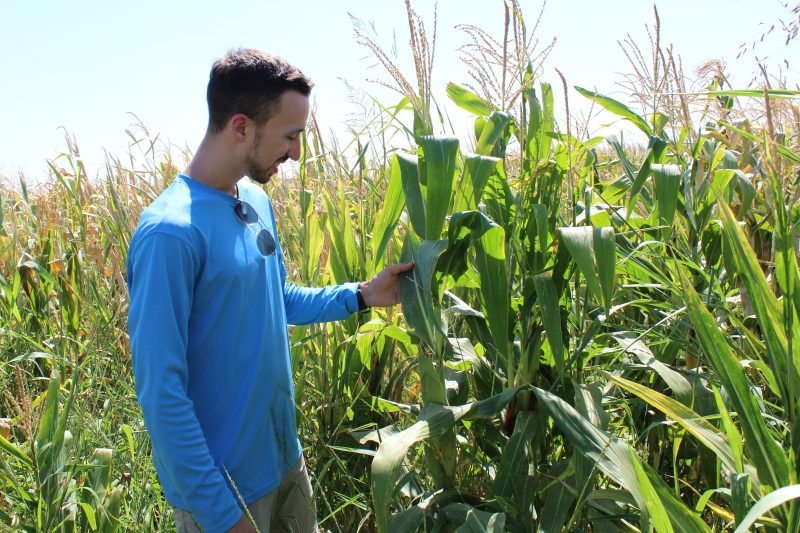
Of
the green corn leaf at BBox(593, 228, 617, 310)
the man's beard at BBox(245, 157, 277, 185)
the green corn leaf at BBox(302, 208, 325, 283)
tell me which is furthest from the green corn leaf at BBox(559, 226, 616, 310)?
the green corn leaf at BBox(302, 208, 325, 283)

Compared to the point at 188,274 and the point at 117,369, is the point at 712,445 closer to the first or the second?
the point at 188,274

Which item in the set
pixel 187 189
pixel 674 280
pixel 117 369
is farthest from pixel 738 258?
pixel 117 369

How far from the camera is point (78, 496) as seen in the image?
1.78 meters

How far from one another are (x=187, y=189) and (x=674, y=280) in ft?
3.70

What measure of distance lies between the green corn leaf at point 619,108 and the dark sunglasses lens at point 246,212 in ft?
3.42

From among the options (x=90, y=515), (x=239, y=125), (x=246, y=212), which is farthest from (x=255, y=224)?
(x=90, y=515)

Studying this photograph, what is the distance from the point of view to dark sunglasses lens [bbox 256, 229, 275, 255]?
65.8 inches

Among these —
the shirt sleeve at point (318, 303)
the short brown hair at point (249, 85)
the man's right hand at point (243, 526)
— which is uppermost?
the short brown hair at point (249, 85)

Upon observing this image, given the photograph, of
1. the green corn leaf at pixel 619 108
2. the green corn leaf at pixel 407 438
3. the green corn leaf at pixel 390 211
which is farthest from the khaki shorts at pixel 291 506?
the green corn leaf at pixel 619 108

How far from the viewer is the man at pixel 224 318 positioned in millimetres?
1354

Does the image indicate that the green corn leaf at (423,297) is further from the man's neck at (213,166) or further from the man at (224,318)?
the man's neck at (213,166)

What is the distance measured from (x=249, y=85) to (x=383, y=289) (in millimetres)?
588

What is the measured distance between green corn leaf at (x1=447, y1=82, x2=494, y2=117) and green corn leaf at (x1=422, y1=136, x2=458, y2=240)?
1.26 ft

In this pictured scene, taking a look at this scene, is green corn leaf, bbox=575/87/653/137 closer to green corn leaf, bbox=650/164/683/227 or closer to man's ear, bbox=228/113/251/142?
green corn leaf, bbox=650/164/683/227
